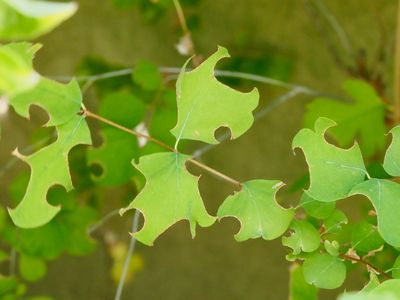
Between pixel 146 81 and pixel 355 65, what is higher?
pixel 146 81

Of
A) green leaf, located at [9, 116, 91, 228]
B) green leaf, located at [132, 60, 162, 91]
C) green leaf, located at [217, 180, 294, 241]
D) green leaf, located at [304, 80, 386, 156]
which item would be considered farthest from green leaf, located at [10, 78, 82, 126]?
green leaf, located at [304, 80, 386, 156]

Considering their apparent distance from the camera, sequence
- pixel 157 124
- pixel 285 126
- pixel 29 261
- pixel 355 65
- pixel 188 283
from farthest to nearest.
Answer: pixel 188 283 → pixel 285 126 → pixel 355 65 → pixel 29 261 → pixel 157 124

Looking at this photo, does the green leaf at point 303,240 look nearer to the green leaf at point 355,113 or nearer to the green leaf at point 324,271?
the green leaf at point 324,271

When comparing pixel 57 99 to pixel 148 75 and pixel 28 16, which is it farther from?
pixel 148 75

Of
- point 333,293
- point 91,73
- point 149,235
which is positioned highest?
point 149,235

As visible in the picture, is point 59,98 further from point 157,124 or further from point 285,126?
point 285,126

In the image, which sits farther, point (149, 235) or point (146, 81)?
point (146, 81)

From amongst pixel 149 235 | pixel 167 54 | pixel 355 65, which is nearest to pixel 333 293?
pixel 355 65

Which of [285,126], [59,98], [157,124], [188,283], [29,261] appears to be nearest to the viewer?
[59,98]

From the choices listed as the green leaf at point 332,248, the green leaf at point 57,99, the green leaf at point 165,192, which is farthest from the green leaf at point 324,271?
the green leaf at point 57,99
